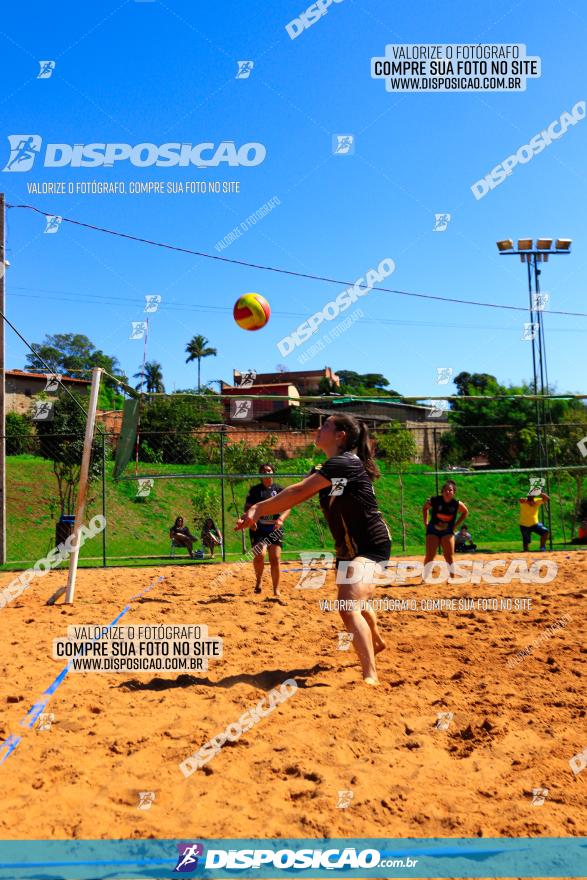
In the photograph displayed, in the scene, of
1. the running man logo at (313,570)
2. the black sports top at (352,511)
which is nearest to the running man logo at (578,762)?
the black sports top at (352,511)

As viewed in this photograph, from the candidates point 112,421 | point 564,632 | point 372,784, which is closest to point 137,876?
point 372,784

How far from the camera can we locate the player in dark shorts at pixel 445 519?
10.3 meters

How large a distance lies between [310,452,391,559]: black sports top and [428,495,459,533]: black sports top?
5442 millimetres

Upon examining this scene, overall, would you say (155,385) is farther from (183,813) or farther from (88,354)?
(183,813)

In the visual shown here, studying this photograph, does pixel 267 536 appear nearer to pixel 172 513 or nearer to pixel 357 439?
pixel 357 439

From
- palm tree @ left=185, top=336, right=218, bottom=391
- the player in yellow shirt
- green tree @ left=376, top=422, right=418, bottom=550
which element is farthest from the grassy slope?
palm tree @ left=185, top=336, right=218, bottom=391

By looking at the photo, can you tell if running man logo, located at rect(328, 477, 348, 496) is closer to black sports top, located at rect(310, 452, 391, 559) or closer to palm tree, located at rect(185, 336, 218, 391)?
black sports top, located at rect(310, 452, 391, 559)

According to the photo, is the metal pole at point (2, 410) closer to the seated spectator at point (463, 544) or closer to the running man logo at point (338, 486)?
the seated spectator at point (463, 544)

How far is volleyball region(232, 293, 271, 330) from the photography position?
1102cm

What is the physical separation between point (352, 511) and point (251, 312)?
6.72m

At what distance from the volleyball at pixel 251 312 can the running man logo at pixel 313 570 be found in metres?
4.18

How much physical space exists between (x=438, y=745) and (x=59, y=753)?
6.70 feet

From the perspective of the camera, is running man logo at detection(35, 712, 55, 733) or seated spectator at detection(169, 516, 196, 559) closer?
running man logo at detection(35, 712, 55, 733)

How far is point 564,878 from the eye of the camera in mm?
2438
